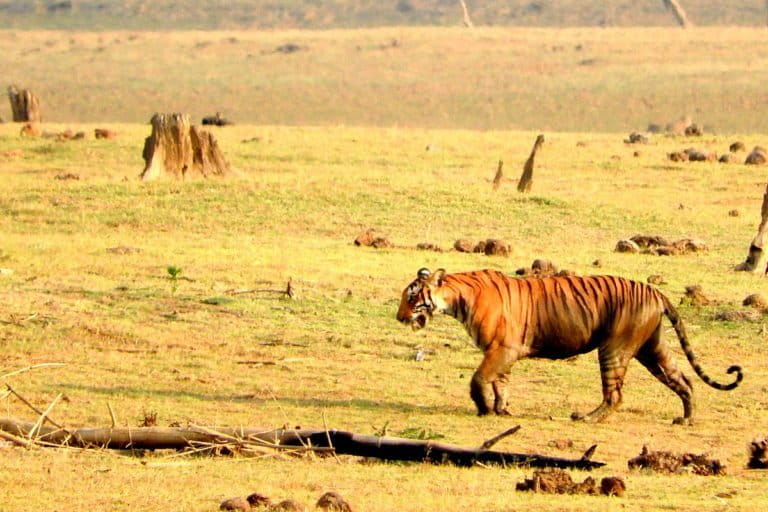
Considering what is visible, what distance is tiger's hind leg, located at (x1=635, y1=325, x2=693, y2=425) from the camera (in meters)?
12.0

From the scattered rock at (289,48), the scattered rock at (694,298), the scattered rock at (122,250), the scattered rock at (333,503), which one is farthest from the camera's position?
the scattered rock at (289,48)

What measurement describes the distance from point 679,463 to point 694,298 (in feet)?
24.1

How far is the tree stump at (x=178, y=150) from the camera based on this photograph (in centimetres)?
2530

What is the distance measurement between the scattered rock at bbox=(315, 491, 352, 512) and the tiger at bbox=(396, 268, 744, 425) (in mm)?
3727

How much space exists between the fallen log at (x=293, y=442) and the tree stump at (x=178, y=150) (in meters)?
15.2

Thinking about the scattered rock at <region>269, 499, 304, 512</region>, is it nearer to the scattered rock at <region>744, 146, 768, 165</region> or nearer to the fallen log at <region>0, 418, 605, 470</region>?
the fallen log at <region>0, 418, 605, 470</region>

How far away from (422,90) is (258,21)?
58.1ft

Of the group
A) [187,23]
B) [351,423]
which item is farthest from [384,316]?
[187,23]

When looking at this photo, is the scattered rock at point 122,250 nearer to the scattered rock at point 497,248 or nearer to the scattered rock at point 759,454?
the scattered rock at point 497,248

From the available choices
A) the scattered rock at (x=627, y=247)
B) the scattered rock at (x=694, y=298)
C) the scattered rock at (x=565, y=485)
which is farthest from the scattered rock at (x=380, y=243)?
the scattered rock at (x=565, y=485)

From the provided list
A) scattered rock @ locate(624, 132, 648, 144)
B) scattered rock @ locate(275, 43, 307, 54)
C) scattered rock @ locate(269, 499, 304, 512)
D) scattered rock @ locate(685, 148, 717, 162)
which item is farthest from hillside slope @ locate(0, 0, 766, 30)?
scattered rock @ locate(269, 499, 304, 512)

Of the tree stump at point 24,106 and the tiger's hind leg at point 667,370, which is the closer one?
the tiger's hind leg at point 667,370

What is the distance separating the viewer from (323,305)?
16.8 metres

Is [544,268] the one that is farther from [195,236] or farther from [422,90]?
[422,90]
